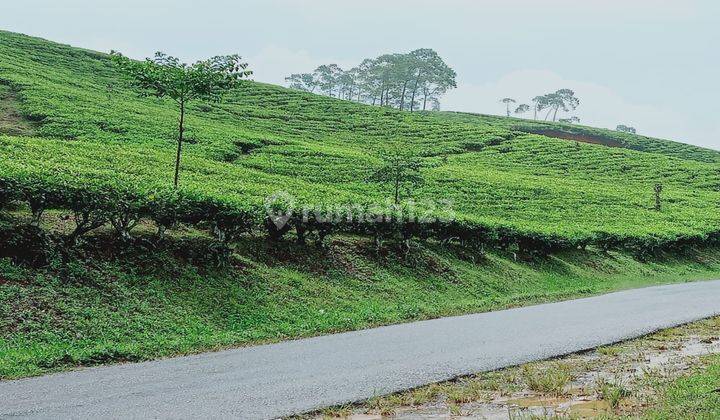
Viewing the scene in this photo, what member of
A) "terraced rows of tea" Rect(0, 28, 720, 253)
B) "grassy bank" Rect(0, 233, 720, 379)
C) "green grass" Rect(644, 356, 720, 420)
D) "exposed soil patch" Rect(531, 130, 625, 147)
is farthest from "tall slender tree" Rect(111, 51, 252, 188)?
"exposed soil patch" Rect(531, 130, 625, 147)

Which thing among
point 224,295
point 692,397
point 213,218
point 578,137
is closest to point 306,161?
point 213,218

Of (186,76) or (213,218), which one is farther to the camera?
(186,76)

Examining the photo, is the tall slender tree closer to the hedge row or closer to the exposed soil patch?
the hedge row

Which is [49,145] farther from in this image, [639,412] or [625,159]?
[625,159]

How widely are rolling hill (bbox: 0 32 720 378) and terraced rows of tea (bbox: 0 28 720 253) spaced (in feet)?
0.63

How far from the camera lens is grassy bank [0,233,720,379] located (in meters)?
10.5

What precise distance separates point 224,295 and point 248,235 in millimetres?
4457

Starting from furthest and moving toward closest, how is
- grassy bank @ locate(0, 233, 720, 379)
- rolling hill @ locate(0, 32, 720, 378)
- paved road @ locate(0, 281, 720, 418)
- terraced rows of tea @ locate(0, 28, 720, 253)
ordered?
terraced rows of tea @ locate(0, 28, 720, 253) → rolling hill @ locate(0, 32, 720, 378) → grassy bank @ locate(0, 233, 720, 379) → paved road @ locate(0, 281, 720, 418)

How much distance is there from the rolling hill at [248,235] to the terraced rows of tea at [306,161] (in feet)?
0.63

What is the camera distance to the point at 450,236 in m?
23.1

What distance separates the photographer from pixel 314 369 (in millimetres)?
9852

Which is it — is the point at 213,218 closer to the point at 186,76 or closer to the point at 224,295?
the point at 224,295

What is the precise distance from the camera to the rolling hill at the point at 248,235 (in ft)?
38.5

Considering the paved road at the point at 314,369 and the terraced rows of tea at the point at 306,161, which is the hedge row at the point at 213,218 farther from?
the paved road at the point at 314,369
